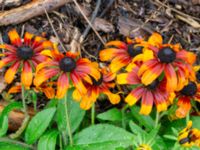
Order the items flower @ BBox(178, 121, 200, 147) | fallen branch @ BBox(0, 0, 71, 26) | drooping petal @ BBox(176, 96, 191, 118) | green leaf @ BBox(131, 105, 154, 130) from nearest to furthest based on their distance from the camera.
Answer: flower @ BBox(178, 121, 200, 147), drooping petal @ BBox(176, 96, 191, 118), green leaf @ BBox(131, 105, 154, 130), fallen branch @ BBox(0, 0, 71, 26)

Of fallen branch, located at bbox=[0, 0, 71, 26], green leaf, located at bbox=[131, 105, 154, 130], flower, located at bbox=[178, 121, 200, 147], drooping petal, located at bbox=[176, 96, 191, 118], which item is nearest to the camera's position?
flower, located at bbox=[178, 121, 200, 147]

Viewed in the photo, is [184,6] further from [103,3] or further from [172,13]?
[103,3]

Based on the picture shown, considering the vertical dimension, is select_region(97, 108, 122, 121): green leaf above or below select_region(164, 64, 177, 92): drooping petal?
below

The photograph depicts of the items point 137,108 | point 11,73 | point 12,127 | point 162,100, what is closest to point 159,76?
point 162,100

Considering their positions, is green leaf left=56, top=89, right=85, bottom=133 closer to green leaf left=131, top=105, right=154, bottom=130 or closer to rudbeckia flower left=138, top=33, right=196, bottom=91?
green leaf left=131, top=105, right=154, bottom=130

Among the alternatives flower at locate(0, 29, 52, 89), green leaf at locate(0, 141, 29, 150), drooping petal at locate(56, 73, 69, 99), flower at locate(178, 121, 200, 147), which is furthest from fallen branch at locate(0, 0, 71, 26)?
flower at locate(178, 121, 200, 147)

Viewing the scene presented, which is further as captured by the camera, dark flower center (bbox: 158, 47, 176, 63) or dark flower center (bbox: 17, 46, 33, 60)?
dark flower center (bbox: 17, 46, 33, 60)

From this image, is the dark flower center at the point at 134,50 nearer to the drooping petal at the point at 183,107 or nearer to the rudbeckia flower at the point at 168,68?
the rudbeckia flower at the point at 168,68
